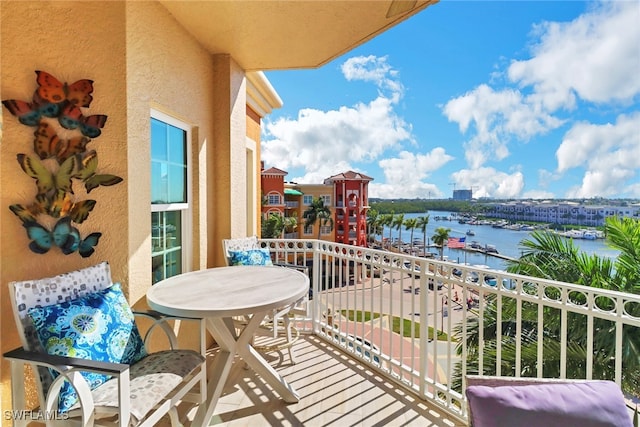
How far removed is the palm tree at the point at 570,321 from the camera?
2.38m

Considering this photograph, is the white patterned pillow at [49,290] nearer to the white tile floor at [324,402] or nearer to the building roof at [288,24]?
the white tile floor at [324,402]

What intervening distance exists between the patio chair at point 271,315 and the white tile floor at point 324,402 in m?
0.21

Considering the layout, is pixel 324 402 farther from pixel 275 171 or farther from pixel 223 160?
pixel 275 171

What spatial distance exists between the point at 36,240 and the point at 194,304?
3.00ft

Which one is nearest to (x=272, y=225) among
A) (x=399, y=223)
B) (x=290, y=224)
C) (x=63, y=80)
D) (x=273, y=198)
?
(x=273, y=198)

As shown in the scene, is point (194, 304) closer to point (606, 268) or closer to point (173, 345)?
point (173, 345)

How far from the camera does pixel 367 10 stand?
2.52 m

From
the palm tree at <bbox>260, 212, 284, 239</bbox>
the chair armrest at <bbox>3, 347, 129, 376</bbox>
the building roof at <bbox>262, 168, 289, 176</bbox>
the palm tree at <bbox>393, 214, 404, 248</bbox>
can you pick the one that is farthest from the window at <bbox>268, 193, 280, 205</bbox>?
the chair armrest at <bbox>3, 347, 129, 376</bbox>

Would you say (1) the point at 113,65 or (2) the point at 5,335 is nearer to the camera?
(2) the point at 5,335

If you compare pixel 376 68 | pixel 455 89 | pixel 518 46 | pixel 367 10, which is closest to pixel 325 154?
pixel 376 68

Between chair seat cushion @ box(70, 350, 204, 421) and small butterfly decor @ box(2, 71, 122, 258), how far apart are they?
802 mm

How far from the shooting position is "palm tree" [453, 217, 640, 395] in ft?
7.80

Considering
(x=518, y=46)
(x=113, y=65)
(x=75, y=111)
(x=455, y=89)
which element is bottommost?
(x=75, y=111)

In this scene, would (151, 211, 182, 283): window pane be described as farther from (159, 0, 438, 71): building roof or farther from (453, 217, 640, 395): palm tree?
(453, 217, 640, 395): palm tree
